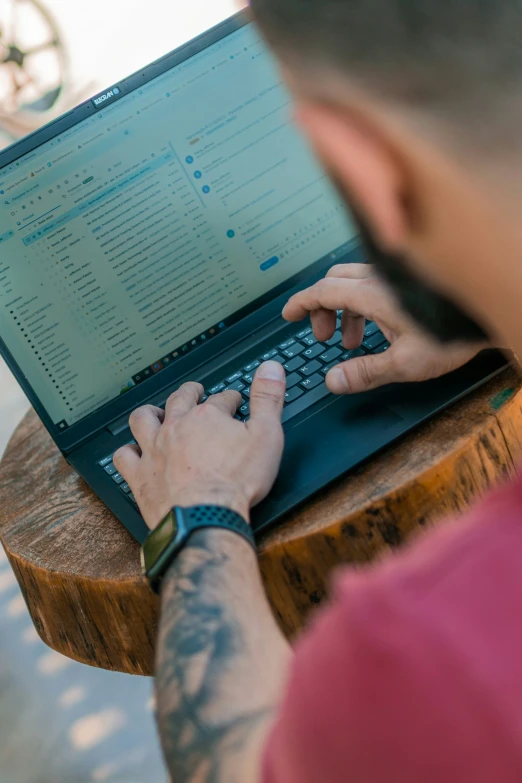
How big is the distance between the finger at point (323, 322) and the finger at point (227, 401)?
129mm

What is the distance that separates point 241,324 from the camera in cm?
111

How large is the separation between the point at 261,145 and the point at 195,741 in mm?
774

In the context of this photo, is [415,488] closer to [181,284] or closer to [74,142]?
[181,284]

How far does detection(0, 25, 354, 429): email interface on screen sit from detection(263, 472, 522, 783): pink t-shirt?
71 centimetres

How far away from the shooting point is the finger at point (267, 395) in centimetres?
87

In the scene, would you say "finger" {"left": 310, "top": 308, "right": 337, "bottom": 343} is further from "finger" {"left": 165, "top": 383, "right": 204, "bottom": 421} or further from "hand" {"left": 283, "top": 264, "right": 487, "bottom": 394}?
"finger" {"left": 165, "top": 383, "right": 204, "bottom": 421}

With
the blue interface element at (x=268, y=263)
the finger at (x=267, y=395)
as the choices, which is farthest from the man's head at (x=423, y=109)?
the blue interface element at (x=268, y=263)

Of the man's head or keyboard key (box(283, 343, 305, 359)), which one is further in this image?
keyboard key (box(283, 343, 305, 359))

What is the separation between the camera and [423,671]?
354mm

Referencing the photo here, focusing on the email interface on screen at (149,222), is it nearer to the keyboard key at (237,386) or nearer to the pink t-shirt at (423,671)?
the keyboard key at (237,386)

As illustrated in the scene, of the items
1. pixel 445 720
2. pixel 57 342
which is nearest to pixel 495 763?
pixel 445 720

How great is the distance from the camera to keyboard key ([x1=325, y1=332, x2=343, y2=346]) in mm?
1002

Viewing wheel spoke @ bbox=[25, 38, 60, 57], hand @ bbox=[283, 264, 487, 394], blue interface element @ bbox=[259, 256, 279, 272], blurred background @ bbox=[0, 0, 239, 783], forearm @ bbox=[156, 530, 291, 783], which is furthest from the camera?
wheel spoke @ bbox=[25, 38, 60, 57]

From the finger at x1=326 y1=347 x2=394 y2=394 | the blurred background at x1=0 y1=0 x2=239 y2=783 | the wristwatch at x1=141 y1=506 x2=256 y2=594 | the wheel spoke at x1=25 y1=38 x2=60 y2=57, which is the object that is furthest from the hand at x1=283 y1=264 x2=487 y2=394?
the wheel spoke at x1=25 y1=38 x2=60 y2=57
